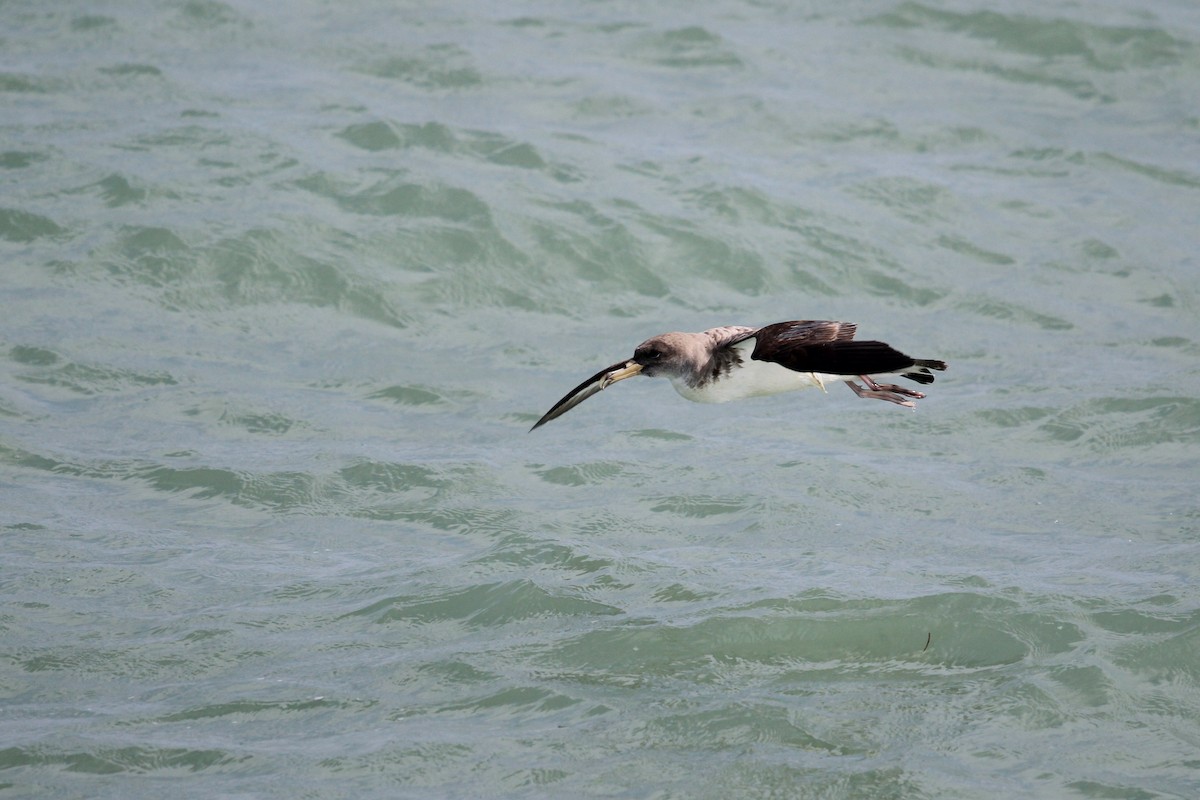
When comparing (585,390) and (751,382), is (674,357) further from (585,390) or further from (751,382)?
(585,390)

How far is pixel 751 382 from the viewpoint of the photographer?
9703 mm

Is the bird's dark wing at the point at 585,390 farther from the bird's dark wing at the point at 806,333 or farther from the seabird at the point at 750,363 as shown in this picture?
the bird's dark wing at the point at 806,333

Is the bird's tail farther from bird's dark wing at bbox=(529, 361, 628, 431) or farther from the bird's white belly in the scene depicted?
bird's dark wing at bbox=(529, 361, 628, 431)

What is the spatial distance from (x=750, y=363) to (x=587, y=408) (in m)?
4.75

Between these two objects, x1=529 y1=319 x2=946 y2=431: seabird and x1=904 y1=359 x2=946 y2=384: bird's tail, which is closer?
x1=904 y1=359 x2=946 y2=384: bird's tail

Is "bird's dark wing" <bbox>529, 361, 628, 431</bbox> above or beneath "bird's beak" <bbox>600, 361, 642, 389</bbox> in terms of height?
beneath

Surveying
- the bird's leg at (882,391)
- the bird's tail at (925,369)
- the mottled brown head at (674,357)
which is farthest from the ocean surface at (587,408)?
the bird's tail at (925,369)

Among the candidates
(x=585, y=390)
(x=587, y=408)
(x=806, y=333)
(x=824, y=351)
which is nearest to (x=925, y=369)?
(x=824, y=351)

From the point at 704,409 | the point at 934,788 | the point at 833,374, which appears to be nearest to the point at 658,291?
the point at 704,409

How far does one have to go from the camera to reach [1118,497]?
41.0 feet

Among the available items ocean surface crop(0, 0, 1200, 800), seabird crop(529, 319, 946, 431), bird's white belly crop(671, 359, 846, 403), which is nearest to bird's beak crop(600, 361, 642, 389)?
seabird crop(529, 319, 946, 431)

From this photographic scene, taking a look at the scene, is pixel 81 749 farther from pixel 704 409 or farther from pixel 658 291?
pixel 658 291

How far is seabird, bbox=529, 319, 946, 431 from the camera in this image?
29.8ft

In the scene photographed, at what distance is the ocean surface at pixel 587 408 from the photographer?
9.00m
